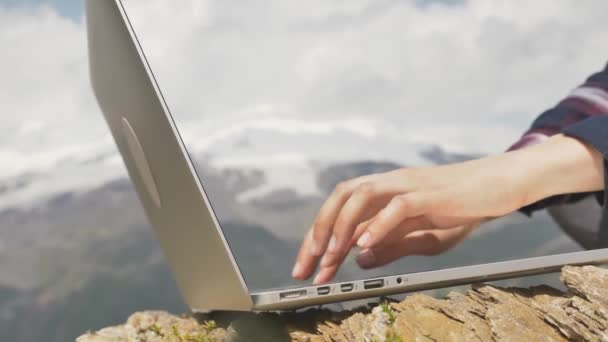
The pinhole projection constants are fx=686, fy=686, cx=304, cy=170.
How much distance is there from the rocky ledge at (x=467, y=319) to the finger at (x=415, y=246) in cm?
24

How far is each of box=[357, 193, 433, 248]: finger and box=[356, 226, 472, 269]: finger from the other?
5.1 inches

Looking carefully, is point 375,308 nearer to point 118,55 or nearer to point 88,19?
point 118,55

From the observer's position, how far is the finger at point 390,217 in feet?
5.66

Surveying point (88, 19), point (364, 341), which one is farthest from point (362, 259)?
point (88, 19)

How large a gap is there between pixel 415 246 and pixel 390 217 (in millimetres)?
422

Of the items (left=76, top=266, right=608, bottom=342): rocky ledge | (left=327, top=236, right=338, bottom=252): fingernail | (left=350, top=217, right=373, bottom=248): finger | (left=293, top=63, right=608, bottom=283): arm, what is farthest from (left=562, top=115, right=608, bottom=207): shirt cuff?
(left=327, top=236, right=338, bottom=252): fingernail

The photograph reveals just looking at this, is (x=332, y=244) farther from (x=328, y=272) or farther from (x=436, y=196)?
(x=436, y=196)

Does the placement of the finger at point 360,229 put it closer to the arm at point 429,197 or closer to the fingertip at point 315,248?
the arm at point 429,197

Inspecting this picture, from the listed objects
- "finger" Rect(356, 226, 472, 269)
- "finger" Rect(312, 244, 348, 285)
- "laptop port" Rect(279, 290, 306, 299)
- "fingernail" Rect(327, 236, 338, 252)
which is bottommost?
"finger" Rect(356, 226, 472, 269)

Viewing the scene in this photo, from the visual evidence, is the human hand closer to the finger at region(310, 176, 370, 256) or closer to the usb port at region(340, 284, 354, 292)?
the finger at region(310, 176, 370, 256)

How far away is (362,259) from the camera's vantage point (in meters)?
1.88

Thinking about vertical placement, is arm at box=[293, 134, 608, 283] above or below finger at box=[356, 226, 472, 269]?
above

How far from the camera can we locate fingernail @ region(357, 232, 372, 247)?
5.74 feet

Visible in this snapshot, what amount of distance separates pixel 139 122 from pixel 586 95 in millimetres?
1765
